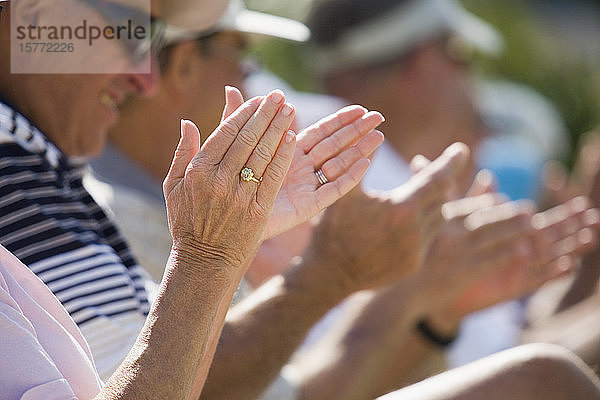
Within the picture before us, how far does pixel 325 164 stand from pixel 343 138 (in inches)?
2.3

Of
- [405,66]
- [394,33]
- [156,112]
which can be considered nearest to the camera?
[156,112]

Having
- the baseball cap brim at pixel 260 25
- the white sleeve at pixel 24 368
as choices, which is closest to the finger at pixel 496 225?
the baseball cap brim at pixel 260 25

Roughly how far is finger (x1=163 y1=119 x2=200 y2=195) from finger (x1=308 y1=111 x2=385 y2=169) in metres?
0.31

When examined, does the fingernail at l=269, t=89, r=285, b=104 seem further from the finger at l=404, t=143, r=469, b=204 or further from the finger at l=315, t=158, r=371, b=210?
the finger at l=404, t=143, r=469, b=204

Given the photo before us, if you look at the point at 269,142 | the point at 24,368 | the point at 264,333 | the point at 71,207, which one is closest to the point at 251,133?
the point at 269,142

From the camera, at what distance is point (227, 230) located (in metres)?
1.24

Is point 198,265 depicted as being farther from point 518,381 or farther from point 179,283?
point 518,381

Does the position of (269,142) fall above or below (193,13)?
below

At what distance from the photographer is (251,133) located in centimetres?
123

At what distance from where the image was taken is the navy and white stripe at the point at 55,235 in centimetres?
151

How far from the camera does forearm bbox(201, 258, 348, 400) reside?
1.85 metres

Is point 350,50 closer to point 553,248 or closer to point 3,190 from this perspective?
point 553,248

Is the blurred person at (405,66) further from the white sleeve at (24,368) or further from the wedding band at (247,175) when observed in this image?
the white sleeve at (24,368)

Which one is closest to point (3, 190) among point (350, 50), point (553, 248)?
point (553, 248)
